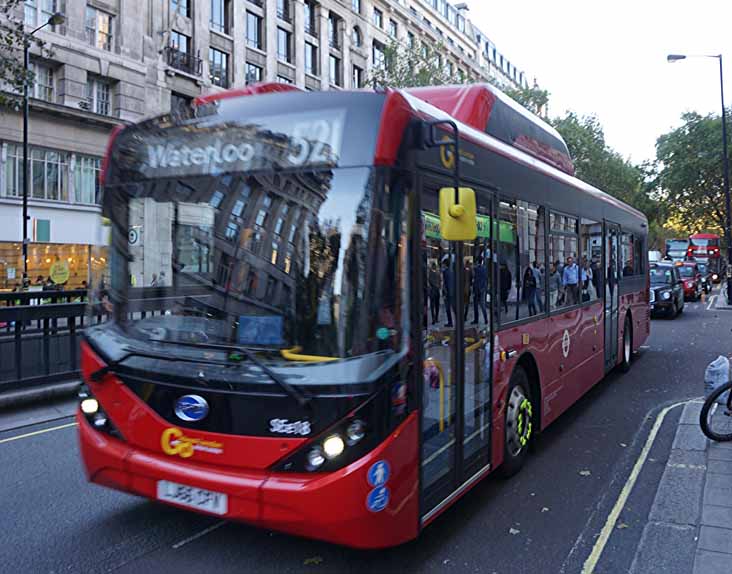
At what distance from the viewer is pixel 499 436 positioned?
16.6 feet

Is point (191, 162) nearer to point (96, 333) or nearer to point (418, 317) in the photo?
point (96, 333)

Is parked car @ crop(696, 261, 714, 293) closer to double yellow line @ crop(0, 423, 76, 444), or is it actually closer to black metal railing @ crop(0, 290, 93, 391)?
black metal railing @ crop(0, 290, 93, 391)

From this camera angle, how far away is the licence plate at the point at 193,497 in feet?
11.6

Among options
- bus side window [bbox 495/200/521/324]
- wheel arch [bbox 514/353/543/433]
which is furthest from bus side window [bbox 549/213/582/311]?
bus side window [bbox 495/200/521/324]

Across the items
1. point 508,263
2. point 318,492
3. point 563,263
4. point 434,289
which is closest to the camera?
point 318,492

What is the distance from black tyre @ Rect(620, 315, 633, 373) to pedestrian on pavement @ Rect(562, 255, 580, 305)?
366 cm

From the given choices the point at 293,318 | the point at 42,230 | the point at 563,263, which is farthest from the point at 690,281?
the point at 293,318

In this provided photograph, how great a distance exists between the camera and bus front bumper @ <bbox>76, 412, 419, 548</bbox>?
3.31 metres

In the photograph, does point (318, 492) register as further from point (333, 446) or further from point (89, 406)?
point (89, 406)

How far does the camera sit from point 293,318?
3506mm

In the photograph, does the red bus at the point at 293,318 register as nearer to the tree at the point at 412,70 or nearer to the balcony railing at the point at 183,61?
the tree at the point at 412,70

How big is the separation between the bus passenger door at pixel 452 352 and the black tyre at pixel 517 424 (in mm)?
532

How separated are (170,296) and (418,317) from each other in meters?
1.53

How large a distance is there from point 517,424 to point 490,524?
1.10m
